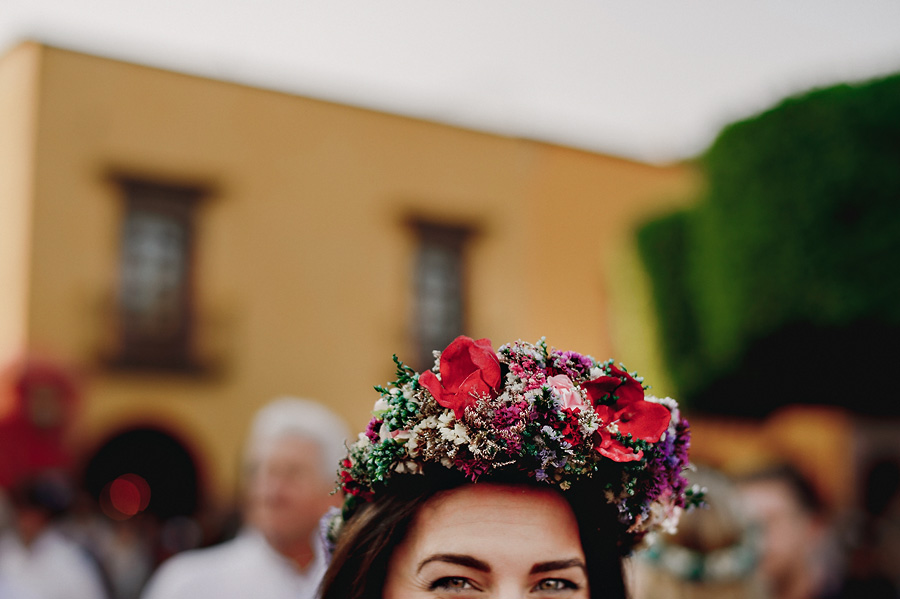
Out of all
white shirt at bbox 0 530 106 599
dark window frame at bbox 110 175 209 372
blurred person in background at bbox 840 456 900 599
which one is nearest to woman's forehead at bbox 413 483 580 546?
blurred person in background at bbox 840 456 900 599

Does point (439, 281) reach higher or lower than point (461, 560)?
higher

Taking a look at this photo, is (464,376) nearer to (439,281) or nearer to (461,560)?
(461,560)

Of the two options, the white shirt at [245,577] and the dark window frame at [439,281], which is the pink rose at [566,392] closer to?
the white shirt at [245,577]

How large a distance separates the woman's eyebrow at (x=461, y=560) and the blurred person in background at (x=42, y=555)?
12.0 ft

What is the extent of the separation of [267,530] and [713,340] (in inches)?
303

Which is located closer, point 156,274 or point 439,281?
point 156,274

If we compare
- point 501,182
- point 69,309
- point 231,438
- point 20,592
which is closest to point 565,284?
point 501,182

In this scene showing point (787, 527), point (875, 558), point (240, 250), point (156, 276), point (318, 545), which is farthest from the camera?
point (240, 250)

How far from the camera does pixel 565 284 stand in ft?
59.3

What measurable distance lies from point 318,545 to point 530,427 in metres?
2.01

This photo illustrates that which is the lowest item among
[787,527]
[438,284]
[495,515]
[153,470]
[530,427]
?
[153,470]

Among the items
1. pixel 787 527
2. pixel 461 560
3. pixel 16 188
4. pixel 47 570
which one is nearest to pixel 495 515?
pixel 461 560

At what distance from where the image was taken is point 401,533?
5.87 feet

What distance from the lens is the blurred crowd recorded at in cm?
321
